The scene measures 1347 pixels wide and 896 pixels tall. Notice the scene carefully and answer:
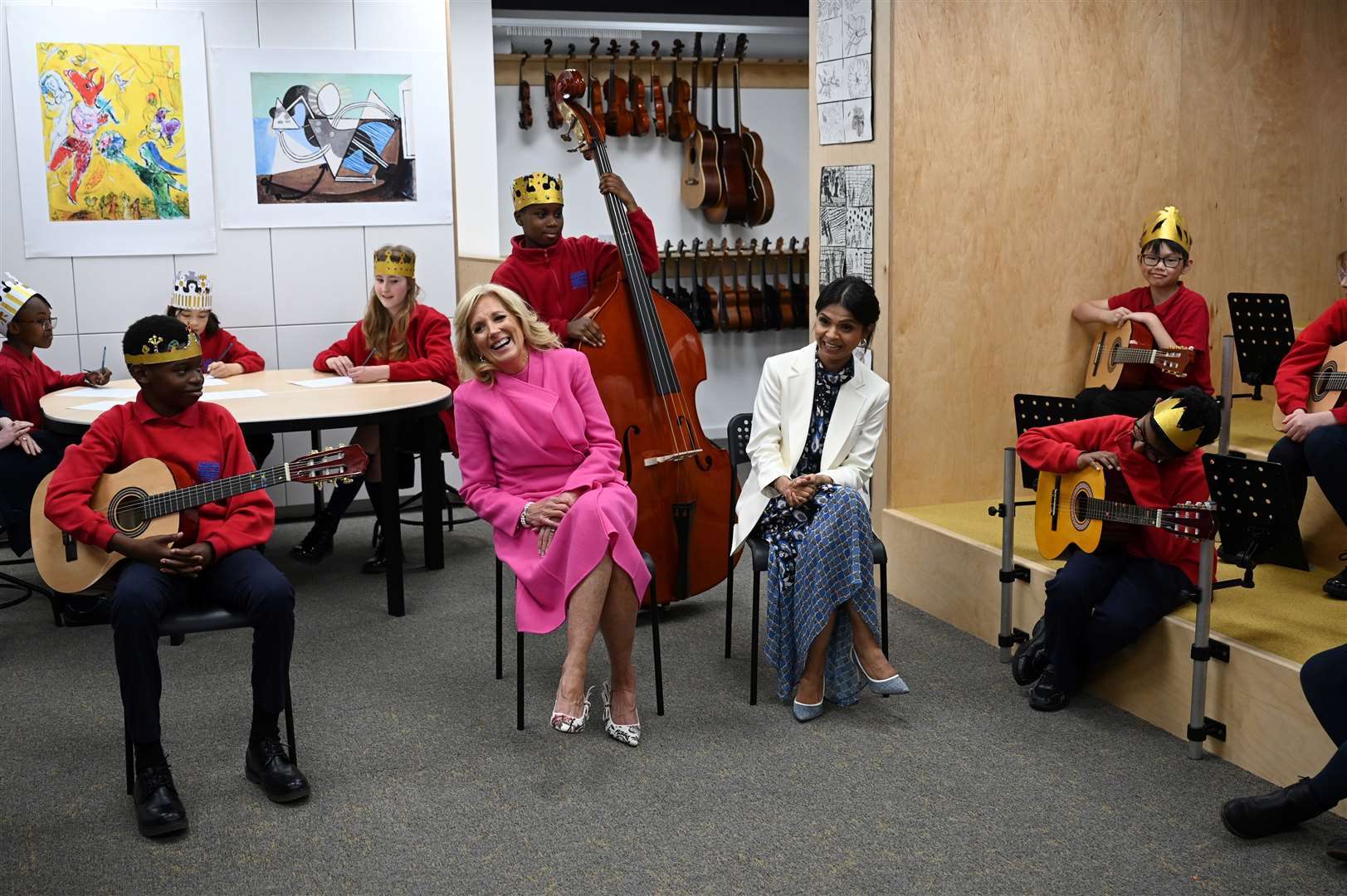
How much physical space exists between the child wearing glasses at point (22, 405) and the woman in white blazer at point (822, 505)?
2403mm

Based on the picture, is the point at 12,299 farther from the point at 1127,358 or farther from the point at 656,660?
the point at 1127,358

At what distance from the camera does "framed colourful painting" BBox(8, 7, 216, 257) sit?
5051mm

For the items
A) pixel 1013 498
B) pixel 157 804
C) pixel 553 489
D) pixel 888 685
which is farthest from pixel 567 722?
pixel 1013 498

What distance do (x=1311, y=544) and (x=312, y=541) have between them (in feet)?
11.8

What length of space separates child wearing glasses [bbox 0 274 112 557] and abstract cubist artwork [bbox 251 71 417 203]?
1.25 m

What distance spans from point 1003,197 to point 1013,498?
127cm

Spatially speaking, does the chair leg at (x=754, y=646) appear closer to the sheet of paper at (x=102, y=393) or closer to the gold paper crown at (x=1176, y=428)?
the gold paper crown at (x=1176, y=428)

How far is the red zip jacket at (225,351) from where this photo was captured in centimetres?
507

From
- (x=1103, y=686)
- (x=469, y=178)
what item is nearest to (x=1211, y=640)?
(x=1103, y=686)

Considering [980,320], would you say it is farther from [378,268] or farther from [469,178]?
[469,178]

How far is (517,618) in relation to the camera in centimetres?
310

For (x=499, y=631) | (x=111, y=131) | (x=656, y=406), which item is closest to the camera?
(x=499, y=631)

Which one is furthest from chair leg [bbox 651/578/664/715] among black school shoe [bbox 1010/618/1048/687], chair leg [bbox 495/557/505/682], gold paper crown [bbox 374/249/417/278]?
gold paper crown [bbox 374/249/417/278]

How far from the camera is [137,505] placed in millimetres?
2814
